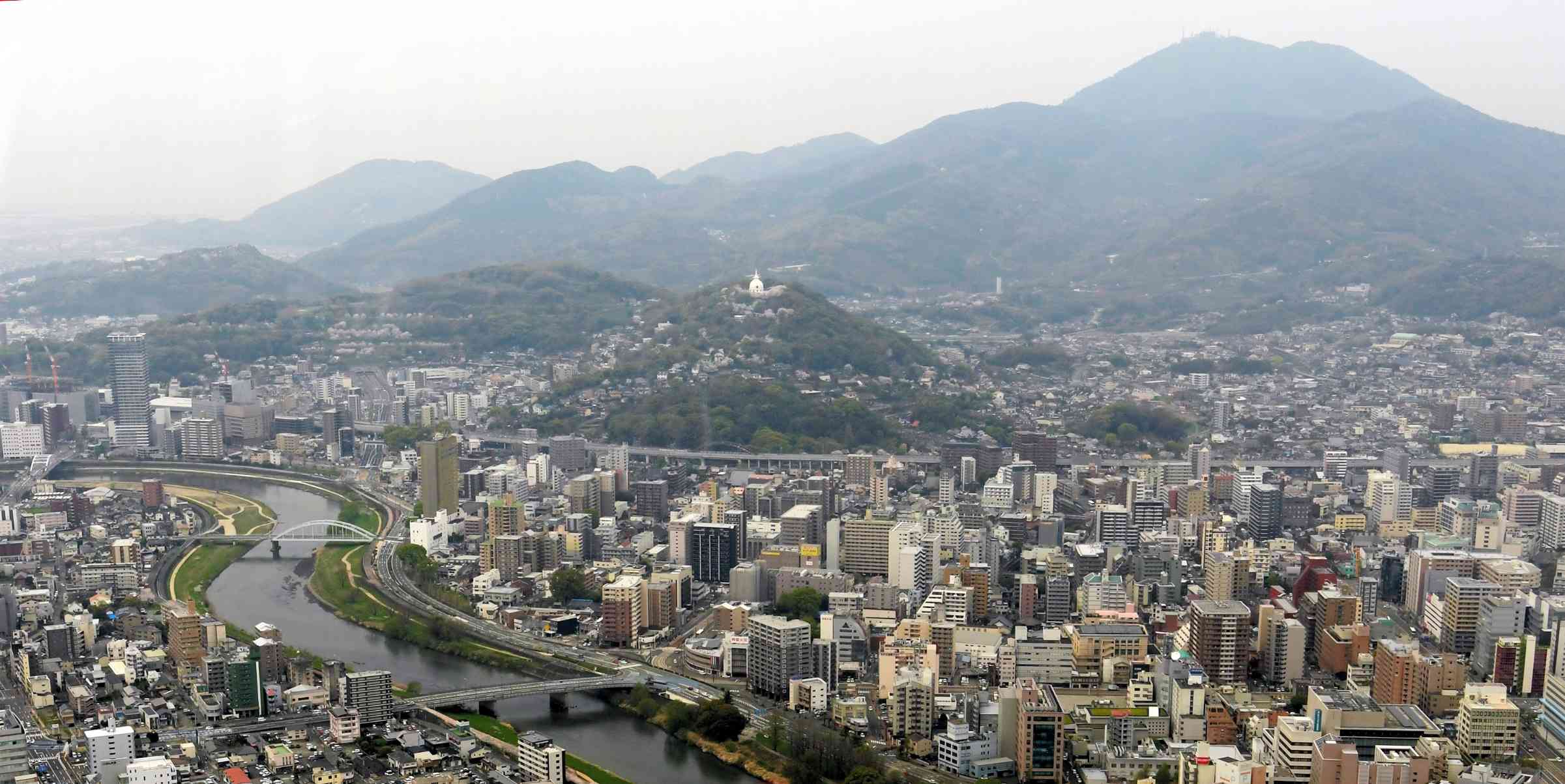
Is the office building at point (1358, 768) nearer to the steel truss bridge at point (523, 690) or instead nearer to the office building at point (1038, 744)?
the office building at point (1038, 744)

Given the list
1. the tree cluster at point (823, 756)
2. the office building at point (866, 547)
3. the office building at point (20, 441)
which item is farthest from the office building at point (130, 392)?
the tree cluster at point (823, 756)

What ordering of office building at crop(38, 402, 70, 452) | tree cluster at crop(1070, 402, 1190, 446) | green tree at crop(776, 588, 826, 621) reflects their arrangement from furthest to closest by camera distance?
tree cluster at crop(1070, 402, 1190, 446), office building at crop(38, 402, 70, 452), green tree at crop(776, 588, 826, 621)

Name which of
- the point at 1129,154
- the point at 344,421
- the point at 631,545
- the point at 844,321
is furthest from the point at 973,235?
the point at 631,545

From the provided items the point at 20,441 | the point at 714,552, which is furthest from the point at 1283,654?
the point at 20,441

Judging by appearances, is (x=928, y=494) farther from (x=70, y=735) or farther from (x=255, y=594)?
(x=70, y=735)

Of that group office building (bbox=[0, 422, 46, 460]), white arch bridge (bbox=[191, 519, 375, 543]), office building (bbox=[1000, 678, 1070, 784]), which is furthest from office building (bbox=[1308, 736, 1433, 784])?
office building (bbox=[0, 422, 46, 460])

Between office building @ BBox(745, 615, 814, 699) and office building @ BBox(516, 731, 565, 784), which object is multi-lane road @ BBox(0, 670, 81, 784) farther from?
office building @ BBox(745, 615, 814, 699)
